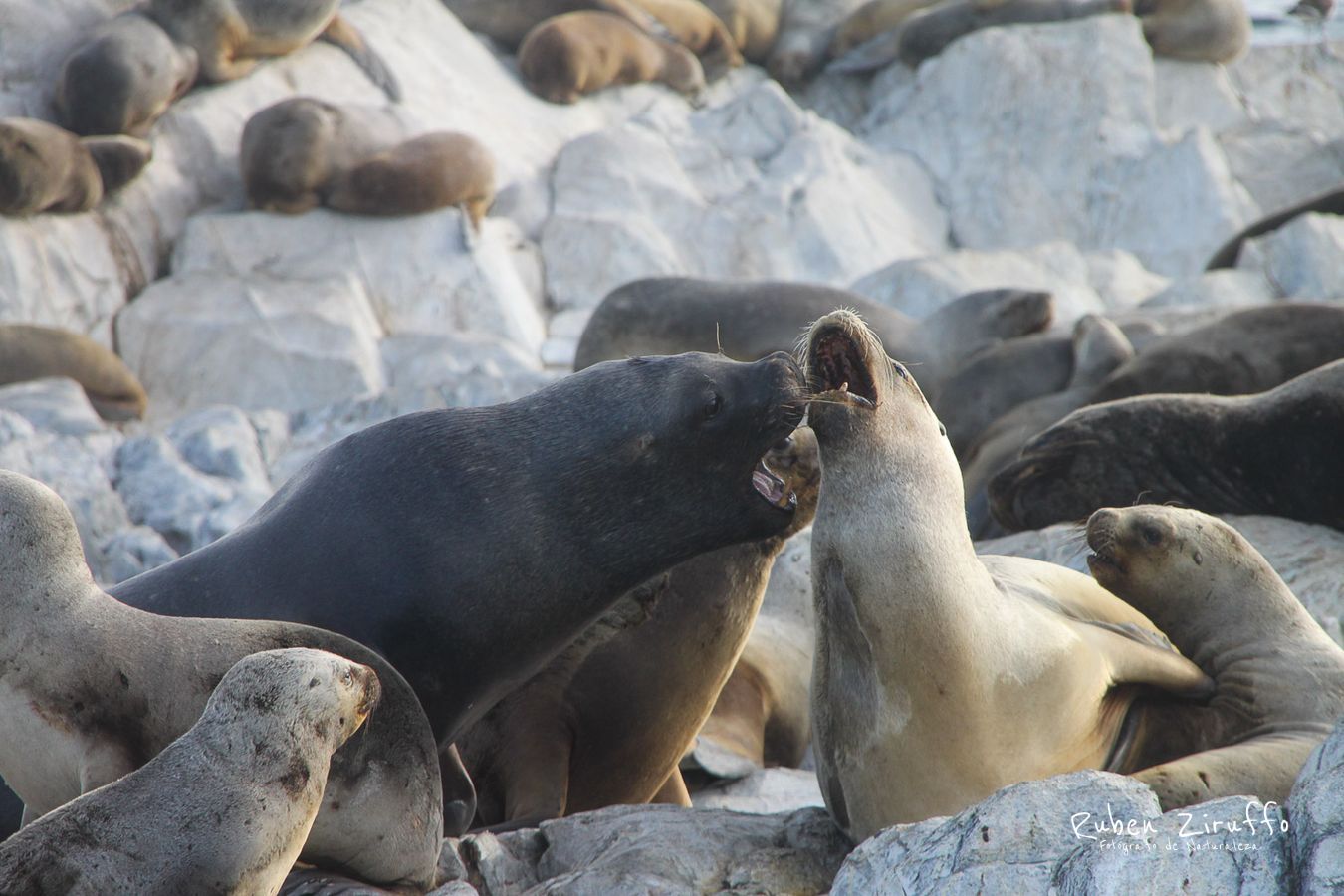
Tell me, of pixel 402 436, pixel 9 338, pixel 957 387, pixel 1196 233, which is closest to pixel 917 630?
pixel 402 436

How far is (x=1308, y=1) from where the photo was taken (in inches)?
762

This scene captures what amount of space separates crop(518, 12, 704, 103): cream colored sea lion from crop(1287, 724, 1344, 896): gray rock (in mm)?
15233

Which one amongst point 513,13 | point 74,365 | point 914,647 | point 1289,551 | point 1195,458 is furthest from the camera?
point 513,13

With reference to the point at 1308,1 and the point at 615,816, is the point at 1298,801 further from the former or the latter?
the point at 1308,1

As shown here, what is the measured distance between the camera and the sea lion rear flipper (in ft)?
51.3

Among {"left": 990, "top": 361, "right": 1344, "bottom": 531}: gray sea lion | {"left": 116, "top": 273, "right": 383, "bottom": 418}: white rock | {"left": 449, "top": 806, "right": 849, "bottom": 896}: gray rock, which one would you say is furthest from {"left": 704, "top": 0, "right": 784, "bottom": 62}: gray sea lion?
{"left": 449, "top": 806, "right": 849, "bottom": 896}: gray rock

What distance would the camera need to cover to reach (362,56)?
51.9 ft

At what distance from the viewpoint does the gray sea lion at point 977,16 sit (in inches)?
728

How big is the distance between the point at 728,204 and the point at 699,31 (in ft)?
13.6

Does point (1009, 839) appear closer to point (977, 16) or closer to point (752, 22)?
point (977, 16)

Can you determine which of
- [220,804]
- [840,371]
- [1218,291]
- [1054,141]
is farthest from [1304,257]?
[220,804]

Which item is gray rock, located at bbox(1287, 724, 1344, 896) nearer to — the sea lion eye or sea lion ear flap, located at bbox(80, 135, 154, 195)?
the sea lion eye

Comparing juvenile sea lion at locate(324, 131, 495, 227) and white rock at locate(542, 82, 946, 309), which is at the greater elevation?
juvenile sea lion at locate(324, 131, 495, 227)

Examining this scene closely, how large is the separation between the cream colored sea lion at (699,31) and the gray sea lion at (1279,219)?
7.10 meters
